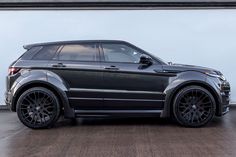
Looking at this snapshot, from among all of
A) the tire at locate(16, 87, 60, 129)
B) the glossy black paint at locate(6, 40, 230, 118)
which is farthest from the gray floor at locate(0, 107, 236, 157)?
the glossy black paint at locate(6, 40, 230, 118)

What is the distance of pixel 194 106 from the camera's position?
1059cm

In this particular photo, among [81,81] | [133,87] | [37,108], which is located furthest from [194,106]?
[37,108]

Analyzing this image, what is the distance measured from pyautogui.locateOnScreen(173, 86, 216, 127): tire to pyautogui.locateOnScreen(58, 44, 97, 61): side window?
6.14 feet

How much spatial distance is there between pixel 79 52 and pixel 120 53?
2.68 ft

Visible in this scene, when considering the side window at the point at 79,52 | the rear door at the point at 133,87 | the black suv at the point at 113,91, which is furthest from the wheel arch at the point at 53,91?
the rear door at the point at 133,87

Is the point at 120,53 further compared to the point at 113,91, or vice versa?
the point at 120,53

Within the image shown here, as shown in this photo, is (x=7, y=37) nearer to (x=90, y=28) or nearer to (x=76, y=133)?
(x=90, y=28)

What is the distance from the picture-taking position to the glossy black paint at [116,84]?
34.6 feet

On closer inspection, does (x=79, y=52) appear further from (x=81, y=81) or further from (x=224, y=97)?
(x=224, y=97)

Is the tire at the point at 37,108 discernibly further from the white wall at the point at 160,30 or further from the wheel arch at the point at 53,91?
the white wall at the point at 160,30

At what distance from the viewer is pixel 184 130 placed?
1023cm

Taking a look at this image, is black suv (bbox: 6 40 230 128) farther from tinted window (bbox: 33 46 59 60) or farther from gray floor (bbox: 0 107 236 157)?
gray floor (bbox: 0 107 236 157)

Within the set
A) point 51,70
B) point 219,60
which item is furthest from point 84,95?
point 219,60

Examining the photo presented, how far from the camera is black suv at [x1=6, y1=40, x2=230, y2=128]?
10531 millimetres
